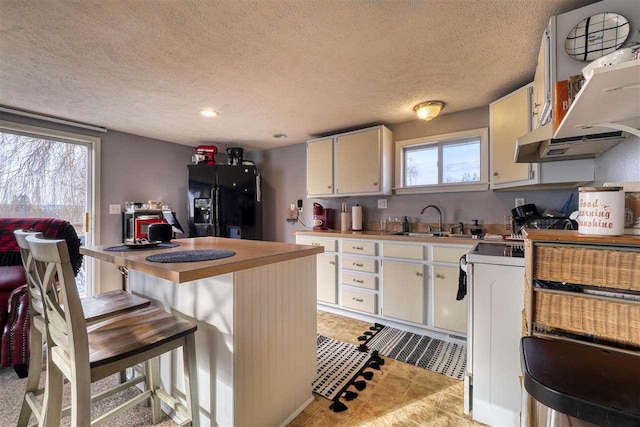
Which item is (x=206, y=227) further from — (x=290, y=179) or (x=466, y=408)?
(x=466, y=408)

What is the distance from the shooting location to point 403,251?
2510mm

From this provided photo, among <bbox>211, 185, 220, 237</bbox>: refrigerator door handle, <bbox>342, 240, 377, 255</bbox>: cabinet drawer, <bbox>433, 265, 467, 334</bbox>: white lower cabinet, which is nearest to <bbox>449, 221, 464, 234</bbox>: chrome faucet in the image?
<bbox>433, 265, 467, 334</bbox>: white lower cabinet

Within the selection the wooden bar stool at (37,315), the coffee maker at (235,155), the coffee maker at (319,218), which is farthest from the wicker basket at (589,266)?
the coffee maker at (235,155)

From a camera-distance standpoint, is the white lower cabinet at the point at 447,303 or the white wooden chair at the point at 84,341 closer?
the white wooden chair at the point at 84,341

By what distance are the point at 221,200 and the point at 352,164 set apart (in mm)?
1896

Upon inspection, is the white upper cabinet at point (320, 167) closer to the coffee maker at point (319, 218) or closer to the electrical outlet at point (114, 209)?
the coffee maker at point (319, 218)

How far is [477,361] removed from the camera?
141 cm

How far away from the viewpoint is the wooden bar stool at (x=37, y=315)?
114 cm

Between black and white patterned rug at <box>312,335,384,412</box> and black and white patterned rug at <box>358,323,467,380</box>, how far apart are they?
0.15 m

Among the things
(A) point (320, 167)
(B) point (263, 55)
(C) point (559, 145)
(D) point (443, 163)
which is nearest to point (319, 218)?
(A) point (320, 167)

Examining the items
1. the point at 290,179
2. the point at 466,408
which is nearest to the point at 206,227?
the point at 290,179

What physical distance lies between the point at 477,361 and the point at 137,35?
2.62 m

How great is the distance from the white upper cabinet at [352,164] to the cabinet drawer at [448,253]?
0.89 m

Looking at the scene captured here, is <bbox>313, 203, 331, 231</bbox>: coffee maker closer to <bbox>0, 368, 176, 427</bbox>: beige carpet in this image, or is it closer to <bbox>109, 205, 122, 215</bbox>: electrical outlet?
<bbox>0, 368, 176, 427</bbox>: beige carpet
